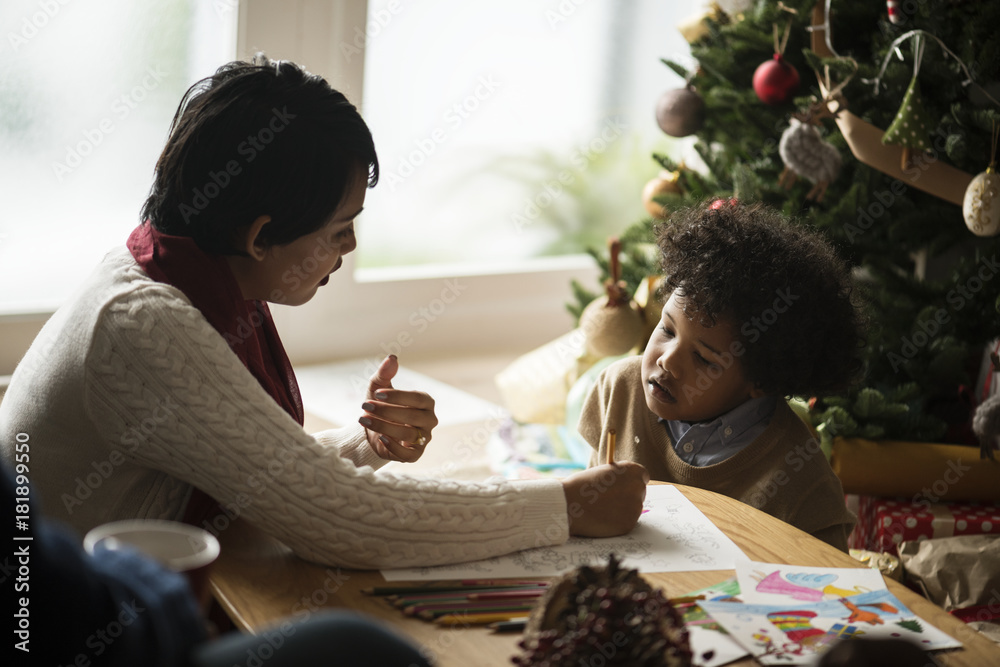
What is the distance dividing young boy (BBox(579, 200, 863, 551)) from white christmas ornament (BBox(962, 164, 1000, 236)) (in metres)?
0.57

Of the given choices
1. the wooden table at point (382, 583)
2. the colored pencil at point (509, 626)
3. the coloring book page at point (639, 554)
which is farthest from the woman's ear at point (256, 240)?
the colored pencil at point (509, 626)

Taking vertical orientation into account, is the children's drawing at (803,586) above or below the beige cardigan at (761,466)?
above

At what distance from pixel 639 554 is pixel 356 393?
184cm

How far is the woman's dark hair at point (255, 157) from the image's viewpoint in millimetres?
1178

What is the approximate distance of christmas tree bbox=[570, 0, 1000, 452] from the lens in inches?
81.4

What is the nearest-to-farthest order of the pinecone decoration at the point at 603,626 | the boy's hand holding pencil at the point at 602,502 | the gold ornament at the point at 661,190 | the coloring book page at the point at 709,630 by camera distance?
1. the pinecone decoration at the point at 603,626
2. the coloring book page at the point at 709,630
3. the boy's hand holding pencil at the point at 602,502
4. the gold ornament at the point at 661,190

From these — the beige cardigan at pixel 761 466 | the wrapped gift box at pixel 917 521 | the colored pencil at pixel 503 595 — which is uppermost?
the colored pencil at pixel 503 595

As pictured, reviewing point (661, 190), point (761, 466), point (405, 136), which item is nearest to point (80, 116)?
point (405, 136)

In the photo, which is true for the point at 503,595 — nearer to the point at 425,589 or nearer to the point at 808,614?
the point at 425,589

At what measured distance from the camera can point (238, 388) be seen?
40.3 inches

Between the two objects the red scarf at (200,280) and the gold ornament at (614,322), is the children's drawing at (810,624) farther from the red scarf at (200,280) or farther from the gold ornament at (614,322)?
the gold ornament at (614,322)

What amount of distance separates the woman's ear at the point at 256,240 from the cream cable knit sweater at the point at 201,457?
0.16 metres

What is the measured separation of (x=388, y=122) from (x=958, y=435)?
6.01 feet

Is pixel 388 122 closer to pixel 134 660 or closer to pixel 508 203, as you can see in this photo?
pixel 508 203
